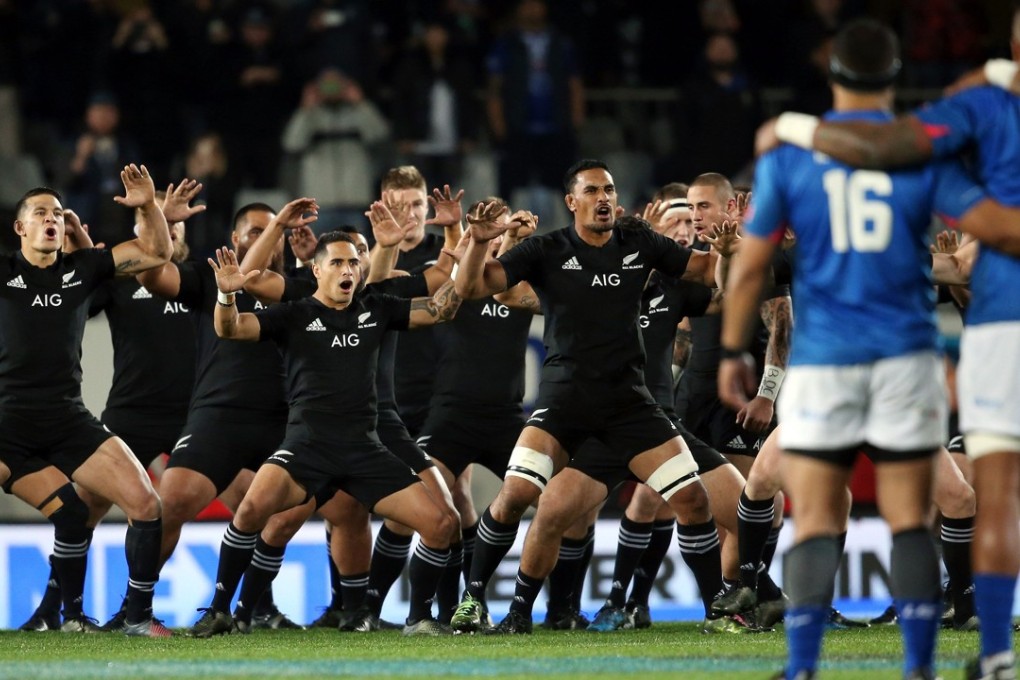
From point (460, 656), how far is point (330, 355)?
7.64ft

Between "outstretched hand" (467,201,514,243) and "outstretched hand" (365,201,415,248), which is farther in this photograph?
"outstretched hand" (365,201,415,248)

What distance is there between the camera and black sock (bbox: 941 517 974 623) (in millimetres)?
9125

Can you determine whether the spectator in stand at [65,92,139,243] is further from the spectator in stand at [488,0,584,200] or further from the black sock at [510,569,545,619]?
the black sock at [510,569,545,619]

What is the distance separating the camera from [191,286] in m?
9.83

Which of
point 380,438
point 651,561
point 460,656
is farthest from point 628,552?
point 460,656

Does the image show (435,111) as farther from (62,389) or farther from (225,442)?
(62,389)

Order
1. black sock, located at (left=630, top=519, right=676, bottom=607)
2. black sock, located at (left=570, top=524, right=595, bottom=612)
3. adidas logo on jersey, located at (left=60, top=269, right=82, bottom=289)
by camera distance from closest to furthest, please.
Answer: adidas logo on jersey, located at (left=60, top=269, right=82, bottom=289), black sock, located at (left=570, top=524, right=595, bottom=612), black sock, located at (left=630, top=519, right=676, bottom=607)

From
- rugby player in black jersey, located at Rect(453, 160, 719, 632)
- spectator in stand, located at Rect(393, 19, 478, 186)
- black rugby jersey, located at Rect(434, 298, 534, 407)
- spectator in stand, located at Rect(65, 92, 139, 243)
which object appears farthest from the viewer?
spectator in stand, located at Rect(393, 19, 478, 186)

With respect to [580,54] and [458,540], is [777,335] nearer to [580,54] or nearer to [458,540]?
[458,540]

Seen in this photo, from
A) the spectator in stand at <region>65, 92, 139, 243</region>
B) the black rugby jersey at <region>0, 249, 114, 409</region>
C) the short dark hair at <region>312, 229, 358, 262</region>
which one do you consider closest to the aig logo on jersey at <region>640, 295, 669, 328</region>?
the short dark hair at <region>312, 229, 358, 262</region>

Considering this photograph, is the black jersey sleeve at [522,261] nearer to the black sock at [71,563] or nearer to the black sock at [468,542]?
the black sock at [468,542]

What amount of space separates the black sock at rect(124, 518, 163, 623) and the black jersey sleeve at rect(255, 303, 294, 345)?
1187 millimetres

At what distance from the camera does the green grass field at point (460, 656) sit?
6746 mm

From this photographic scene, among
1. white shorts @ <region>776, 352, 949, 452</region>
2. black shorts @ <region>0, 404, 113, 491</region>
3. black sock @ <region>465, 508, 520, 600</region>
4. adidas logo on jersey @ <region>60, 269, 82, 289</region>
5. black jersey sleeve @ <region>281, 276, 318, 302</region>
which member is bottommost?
black sock @ <region>465, 508, 520, 600</region>
